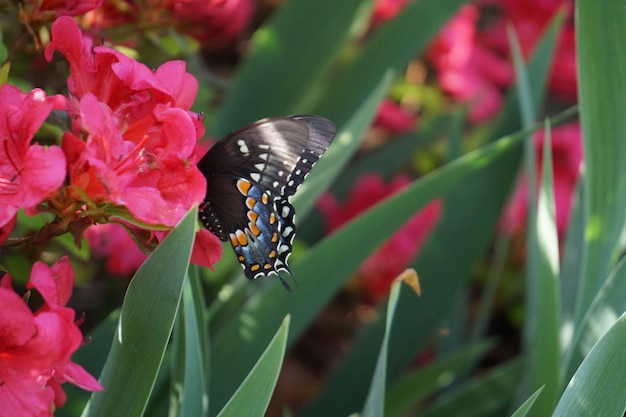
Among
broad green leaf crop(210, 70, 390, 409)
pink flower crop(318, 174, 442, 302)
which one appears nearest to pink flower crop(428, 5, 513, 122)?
pink flower crop(318, 174, 442, 302)

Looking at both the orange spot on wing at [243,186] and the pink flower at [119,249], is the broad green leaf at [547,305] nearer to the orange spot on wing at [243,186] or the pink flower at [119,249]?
the orange spot on wing at [243,186]

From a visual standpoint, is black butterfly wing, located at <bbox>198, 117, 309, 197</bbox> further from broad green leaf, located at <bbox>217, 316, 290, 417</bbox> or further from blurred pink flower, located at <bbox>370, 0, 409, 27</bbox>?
blurred pink flower, located at <bbox>370, 0, 409, 27</bbox>

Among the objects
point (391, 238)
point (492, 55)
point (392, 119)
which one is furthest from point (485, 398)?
point (492, 55)

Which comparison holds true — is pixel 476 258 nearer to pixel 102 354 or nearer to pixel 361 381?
pixel 361 381

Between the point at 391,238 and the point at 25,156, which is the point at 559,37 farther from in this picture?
the point at 25,156

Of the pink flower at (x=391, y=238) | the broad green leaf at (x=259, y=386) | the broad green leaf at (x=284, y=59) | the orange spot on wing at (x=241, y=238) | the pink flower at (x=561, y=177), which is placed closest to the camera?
the broad green leaf at (x=259, y=386)

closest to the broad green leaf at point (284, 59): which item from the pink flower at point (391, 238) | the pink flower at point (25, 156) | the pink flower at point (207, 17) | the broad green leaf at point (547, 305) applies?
the pink flower at point (207, 17)

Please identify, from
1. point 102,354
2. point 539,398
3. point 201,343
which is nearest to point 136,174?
point 201,343
